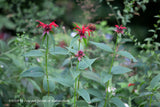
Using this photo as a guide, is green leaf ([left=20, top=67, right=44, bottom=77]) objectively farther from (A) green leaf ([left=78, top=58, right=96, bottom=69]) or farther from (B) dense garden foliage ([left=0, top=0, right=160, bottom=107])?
(A) green leaf ([left=78, top=58, right=96, bottom=69])

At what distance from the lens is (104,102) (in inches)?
40.6

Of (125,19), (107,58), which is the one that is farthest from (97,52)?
(125,19)

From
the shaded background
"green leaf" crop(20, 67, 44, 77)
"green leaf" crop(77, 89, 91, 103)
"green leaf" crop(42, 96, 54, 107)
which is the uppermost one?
the shaded background

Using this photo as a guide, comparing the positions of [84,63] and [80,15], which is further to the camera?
[80,15]

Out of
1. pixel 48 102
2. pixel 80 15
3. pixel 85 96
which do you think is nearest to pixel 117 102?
pixel 85 96

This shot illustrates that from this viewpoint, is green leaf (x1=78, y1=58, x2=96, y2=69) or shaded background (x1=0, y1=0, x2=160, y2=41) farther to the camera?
shaded background (x1=0, y1=0, x2=160, y2=41)

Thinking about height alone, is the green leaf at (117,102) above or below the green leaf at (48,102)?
below

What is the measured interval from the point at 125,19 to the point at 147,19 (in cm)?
79

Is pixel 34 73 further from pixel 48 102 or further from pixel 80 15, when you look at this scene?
pixel 80 15

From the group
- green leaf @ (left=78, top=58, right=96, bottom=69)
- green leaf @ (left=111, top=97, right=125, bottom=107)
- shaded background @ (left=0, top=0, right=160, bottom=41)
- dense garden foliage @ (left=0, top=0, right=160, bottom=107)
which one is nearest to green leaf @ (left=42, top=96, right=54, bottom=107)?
dense garden foliage @ (left=0, top=0, right=160, bottom=107)

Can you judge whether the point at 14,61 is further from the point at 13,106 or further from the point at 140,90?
the point at 140,90

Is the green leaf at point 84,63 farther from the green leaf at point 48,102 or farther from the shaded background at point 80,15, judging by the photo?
the shaded background at point 80,15

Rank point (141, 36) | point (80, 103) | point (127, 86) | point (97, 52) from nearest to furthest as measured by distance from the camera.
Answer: point (80, 103) < point (127, 86) < point (97, 52) < point (141, 36)

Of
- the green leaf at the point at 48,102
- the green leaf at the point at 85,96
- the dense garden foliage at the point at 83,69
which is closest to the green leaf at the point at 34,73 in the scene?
the dense garden foliage at the point at 83,69
